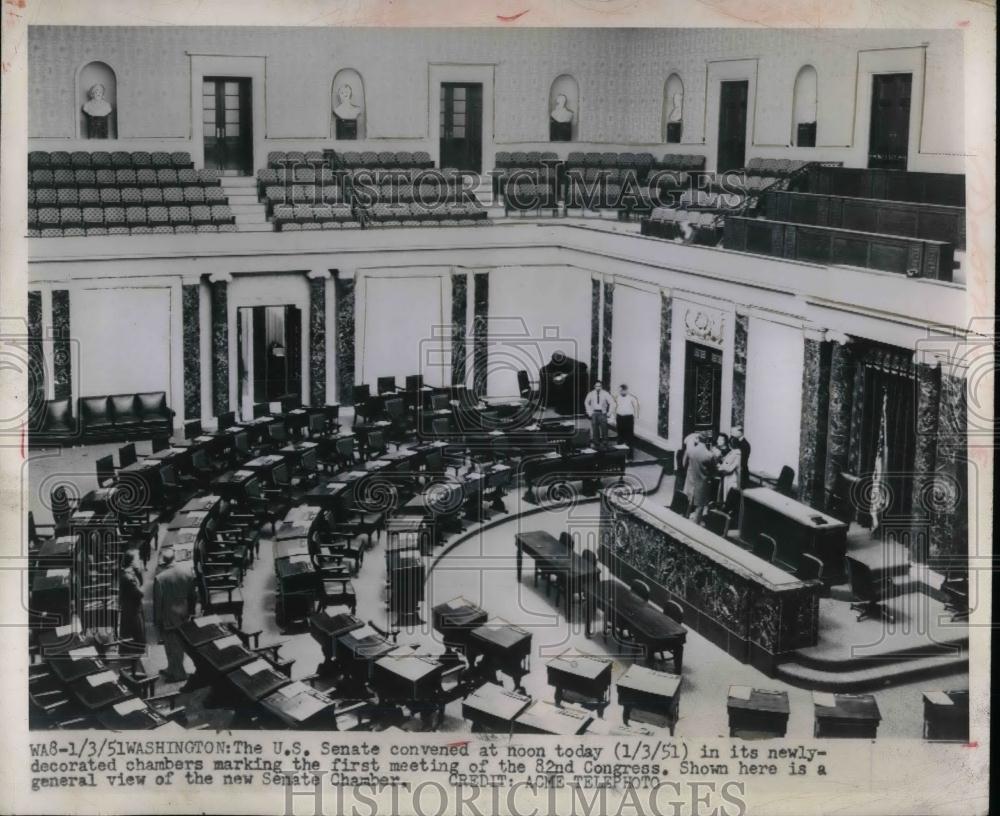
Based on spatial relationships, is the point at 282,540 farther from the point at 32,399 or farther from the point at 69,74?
the point at 69,74

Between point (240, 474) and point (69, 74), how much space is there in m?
5.50

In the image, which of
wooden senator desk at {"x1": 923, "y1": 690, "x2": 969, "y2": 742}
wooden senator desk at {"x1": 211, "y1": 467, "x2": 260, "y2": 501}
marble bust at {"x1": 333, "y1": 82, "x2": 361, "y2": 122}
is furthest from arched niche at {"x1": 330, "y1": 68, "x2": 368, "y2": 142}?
wooden senator desk at {"x1": 923, "y1": 690, "x2": 969, "y2": 742}

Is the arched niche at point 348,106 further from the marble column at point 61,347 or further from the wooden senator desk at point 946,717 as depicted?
the wooden senator desk at point 946,717

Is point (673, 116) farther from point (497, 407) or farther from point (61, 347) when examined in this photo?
point (61, 347)

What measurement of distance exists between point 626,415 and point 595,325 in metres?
1.31

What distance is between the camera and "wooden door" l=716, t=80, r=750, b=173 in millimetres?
13891

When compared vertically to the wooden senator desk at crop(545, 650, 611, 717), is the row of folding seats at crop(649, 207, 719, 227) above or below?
above

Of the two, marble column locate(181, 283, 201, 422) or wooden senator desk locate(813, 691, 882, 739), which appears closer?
wooden senator desk locate(813, 691, 882, 739)

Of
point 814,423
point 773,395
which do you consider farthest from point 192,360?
point 814,423

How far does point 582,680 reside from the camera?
11.6m

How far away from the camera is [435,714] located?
11523 mm

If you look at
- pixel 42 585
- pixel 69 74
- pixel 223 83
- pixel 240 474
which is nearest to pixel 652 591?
pixel 240 474

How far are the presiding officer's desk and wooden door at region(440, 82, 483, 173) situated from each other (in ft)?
14.8

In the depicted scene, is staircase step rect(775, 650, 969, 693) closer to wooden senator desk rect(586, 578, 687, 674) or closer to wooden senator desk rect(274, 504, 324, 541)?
wooden senator desk rect(586, 578, 687, 674)
